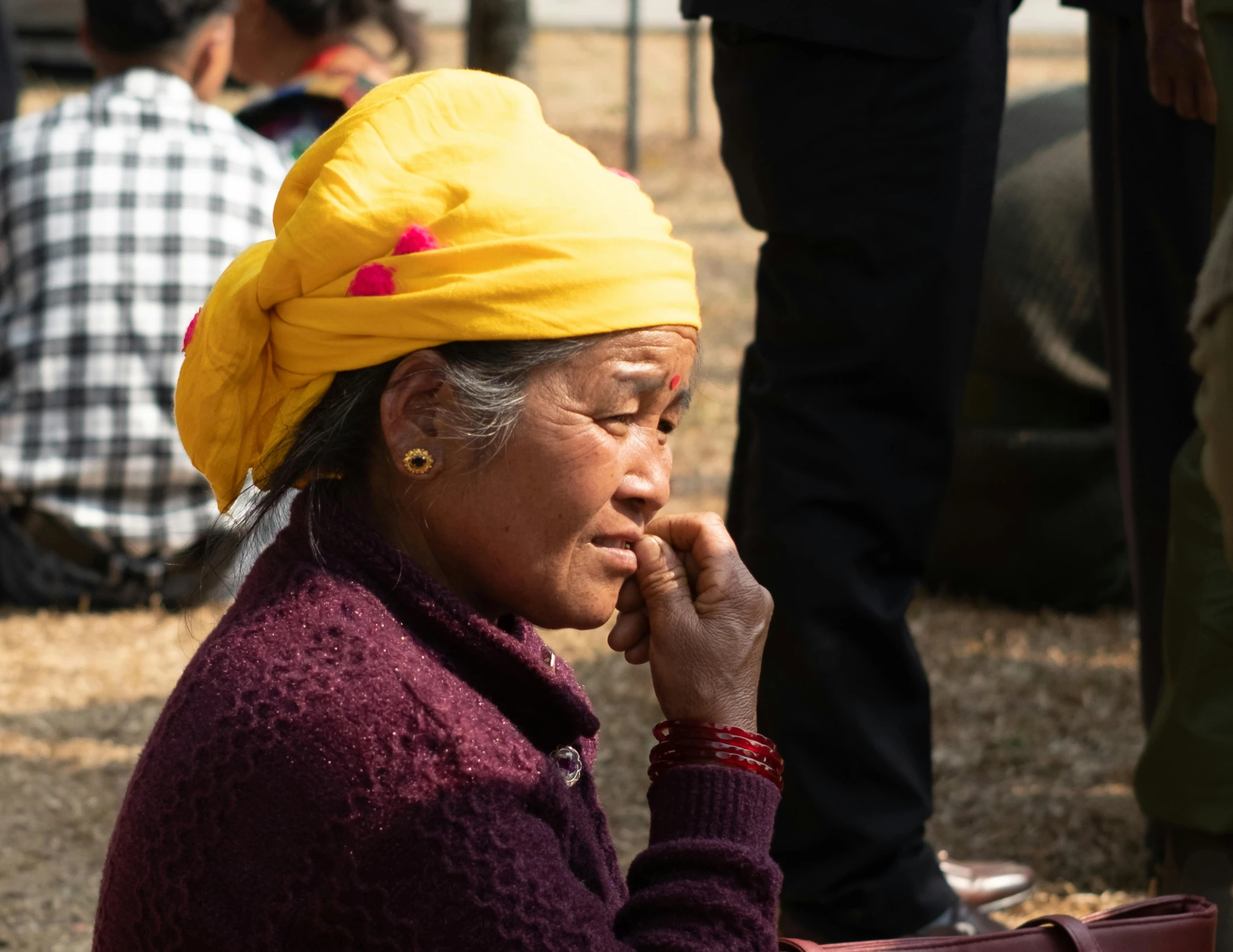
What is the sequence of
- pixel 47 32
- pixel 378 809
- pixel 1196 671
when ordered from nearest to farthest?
pixel 378 809 → pixel 1196 671 → pixel 47 32

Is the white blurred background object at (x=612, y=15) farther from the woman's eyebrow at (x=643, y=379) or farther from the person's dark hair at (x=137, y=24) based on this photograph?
the woman's eyebrow at (x=643, y=379)

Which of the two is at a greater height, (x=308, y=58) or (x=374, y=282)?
(x=308, y=58)

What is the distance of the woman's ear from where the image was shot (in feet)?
5.93

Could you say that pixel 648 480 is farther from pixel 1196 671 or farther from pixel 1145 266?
pixel 1145 266

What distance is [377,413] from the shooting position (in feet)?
6.11

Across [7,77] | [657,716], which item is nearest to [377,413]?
[657,716]

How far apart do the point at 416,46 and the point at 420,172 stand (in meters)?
4.48

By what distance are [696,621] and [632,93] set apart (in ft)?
31.0

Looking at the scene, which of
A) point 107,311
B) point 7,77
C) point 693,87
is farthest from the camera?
point 693,87

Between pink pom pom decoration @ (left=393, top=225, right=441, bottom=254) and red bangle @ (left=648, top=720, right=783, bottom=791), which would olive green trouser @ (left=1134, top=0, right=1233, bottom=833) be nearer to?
red bangle @ (left=648, top=720, right=783, bottom=791)

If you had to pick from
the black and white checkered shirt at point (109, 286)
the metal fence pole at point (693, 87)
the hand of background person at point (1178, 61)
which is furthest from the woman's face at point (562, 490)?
the metal fence pole at point (693, 87)

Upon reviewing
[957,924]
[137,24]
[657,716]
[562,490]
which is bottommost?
[657,716]

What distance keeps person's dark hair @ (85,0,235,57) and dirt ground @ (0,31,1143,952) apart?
1801mm

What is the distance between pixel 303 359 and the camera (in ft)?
5.99
